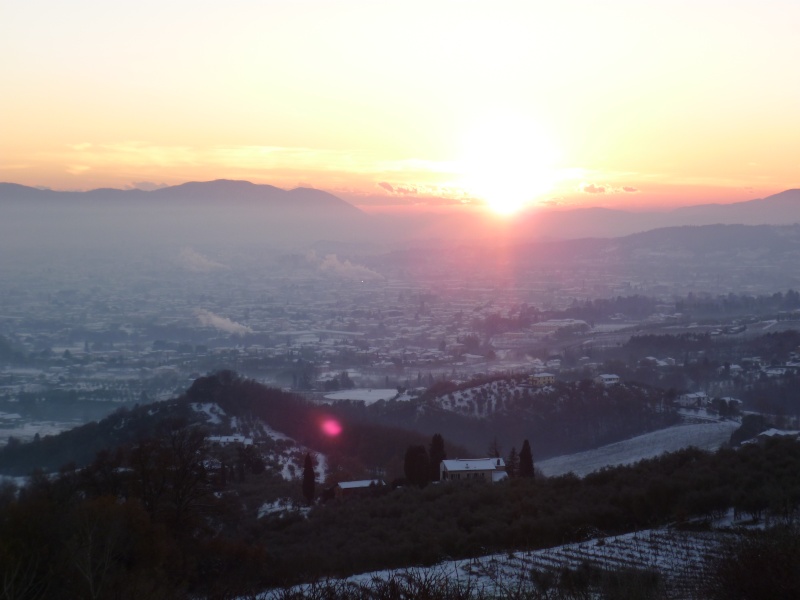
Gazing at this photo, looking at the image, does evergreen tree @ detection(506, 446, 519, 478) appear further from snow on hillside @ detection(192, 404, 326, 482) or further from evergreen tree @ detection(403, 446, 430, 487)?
snow on hillside @ detection(192, 404, 326, 482)

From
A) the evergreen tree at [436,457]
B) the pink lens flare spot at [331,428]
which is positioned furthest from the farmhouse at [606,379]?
the evergreen tree at [436,457]

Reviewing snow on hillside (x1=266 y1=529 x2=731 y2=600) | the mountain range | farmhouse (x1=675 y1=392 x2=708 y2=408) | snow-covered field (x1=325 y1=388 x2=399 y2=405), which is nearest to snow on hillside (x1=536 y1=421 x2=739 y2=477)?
farmhouse (x1=675 y1=392 x2=708 y2=408)

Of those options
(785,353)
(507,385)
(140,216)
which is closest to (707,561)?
(507,385)

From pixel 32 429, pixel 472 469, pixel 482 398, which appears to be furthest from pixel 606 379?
pixel 32 429

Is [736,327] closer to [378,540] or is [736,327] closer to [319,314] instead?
[319,314]

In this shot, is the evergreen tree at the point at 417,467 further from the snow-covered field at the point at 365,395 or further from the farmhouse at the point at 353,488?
the snow-covered field at the point at 365,395
